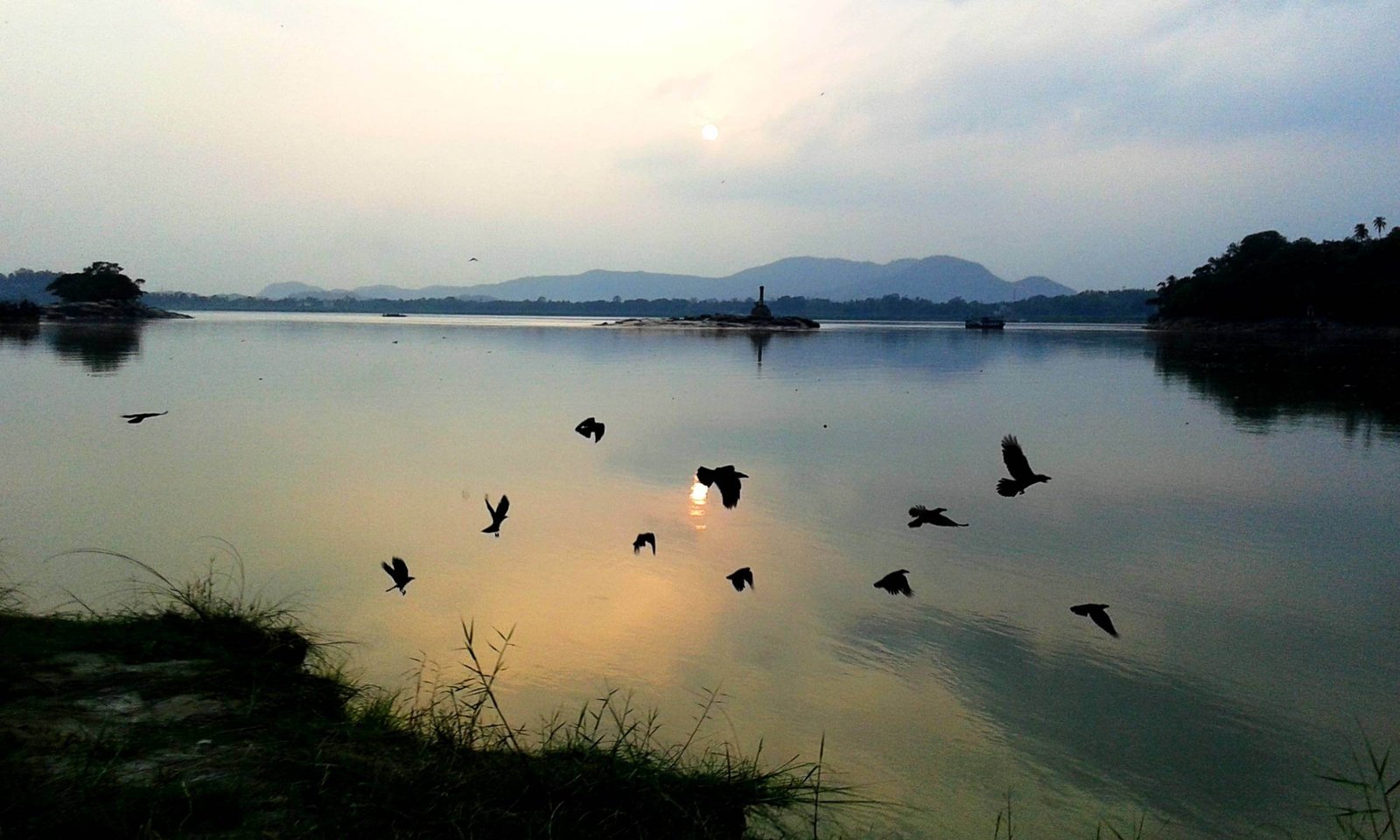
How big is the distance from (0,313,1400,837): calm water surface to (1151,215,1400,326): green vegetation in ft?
295

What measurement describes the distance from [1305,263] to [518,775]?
411 ft

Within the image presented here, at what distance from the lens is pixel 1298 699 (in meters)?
6.32

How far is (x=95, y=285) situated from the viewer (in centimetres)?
11419

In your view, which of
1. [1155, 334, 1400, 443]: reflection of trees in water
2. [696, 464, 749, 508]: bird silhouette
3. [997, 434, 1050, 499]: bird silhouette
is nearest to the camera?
[696, 464, 749, 508]: bird silhouette

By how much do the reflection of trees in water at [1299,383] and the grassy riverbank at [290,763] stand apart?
20.8 metres

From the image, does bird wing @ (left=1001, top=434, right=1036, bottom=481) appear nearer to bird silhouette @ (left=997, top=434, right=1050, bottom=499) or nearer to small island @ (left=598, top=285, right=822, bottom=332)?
bird silhouette @ (left=997, top=434, right=1050, bottom=499)

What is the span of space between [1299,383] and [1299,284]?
3323 inches

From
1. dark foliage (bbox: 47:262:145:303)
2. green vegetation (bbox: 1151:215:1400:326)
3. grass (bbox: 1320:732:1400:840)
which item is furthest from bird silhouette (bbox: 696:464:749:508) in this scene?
dark foliage (bbox: 47:262:145:303)

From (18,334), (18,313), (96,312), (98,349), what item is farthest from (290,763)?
(96,312)

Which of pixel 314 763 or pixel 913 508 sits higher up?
pixel 913 508

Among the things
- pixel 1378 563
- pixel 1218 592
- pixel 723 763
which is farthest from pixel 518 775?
pixel 1378 563

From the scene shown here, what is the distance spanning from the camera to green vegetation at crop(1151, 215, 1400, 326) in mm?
92500

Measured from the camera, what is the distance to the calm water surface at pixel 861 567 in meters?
5.70

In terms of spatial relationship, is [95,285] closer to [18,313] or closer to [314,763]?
[18,313]
